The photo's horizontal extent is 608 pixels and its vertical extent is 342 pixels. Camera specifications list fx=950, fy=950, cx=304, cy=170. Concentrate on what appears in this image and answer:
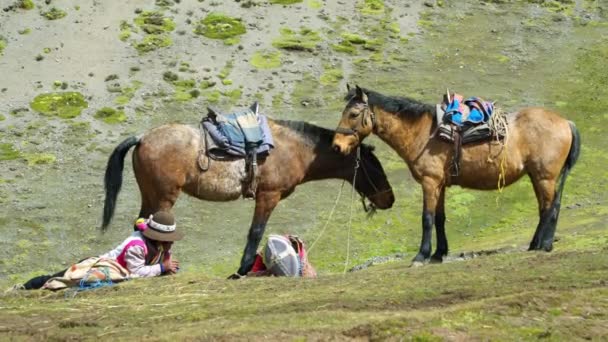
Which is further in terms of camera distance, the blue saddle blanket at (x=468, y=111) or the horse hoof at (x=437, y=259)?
the horse hoof at (x=437, y=259)

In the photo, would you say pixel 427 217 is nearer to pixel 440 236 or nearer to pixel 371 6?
pixel 440 236

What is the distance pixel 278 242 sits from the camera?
1376cm

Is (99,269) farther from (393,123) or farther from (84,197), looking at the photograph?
(84,197)

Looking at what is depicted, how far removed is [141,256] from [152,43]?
28.3 meters

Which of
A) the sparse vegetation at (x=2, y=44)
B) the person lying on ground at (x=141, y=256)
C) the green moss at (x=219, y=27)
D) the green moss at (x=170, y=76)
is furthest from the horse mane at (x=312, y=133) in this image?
the green moss at (x=219, y=27)

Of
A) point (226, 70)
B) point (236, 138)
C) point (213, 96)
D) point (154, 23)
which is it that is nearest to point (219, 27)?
point (154, 23)

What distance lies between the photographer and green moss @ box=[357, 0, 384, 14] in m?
45.6

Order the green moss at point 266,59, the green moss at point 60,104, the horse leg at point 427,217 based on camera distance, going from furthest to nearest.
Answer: the green moss at point 266,59 → the green moss at point 60,104 → the horse leg at point 427,217

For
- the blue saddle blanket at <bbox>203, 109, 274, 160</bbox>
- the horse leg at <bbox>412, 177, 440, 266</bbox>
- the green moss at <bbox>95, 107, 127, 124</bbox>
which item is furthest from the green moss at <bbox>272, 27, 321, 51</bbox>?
the horse leg at <bbox>412, 177, 440, 266</bbox>

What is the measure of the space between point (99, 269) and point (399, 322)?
18.5 ft

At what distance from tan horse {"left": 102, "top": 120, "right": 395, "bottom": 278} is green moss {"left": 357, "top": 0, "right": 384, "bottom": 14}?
29.4 m

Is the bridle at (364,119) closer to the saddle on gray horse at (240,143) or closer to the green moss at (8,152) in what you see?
the saddle on gray horse at (240,143)

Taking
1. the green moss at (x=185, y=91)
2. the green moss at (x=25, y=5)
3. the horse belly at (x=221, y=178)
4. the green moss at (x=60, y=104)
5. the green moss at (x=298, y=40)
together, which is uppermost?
the horse belly at (x=221, y=178)

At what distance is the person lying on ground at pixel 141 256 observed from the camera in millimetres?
12961
